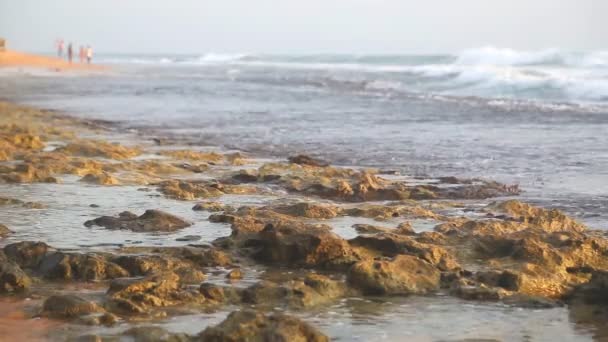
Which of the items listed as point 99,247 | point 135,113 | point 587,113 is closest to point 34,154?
point 99,247

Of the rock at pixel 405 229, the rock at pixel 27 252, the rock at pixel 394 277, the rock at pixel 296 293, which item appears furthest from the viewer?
the rock at pixel 405 229

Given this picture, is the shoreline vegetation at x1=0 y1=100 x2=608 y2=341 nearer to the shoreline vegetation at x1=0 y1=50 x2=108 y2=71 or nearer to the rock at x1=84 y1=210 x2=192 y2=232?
the rock at x1=84 y1=210 x2=192 y2=232

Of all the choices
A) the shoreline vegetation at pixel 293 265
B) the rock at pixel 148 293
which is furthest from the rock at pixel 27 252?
the rock at pixel 148 293

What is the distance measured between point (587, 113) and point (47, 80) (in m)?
20.7

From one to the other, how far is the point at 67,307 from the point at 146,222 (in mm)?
2130

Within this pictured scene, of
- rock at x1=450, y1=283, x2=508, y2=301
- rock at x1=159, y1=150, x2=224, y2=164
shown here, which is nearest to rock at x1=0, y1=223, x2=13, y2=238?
rock at x1=450, y1=283, x2=508, y2=301

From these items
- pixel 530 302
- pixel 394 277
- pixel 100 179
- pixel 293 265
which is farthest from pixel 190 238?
pixel 100 179

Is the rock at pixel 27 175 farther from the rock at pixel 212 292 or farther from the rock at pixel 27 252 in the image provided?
the rock at pixel 212 292

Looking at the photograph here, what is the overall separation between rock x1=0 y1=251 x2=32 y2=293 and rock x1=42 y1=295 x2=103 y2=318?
0.42m

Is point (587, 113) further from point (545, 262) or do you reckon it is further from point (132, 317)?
point (132, 317)

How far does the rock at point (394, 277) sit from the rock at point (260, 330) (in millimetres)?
978

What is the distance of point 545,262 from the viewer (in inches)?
228

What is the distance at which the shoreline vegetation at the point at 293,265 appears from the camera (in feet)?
15.7

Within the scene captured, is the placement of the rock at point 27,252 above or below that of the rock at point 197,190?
above
